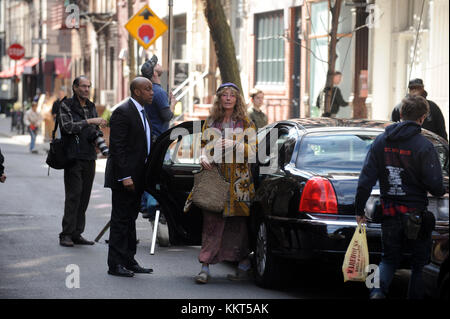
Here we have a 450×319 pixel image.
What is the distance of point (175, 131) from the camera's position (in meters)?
10.1

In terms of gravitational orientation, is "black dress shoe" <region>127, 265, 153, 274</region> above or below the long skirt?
below

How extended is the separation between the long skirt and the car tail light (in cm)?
112

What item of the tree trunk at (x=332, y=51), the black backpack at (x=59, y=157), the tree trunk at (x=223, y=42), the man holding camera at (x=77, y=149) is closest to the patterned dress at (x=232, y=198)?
the man holding camera at (x=77, y=149)

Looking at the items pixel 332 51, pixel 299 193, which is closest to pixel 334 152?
pixel 299 193

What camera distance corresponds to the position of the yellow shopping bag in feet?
25.4

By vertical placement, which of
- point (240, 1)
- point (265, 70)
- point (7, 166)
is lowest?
point (7, 166)

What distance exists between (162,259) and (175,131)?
1.53 meters

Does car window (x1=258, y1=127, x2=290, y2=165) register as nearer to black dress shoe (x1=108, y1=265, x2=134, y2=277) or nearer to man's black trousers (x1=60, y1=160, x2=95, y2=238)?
black dress shoe (x1=108, y1=265, x2=134, y2=277)

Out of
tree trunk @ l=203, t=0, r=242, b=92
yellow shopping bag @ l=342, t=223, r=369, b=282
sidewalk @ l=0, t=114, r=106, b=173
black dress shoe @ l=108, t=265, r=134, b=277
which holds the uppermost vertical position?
tree trunk @ l=203, t=0, r=242, b=92

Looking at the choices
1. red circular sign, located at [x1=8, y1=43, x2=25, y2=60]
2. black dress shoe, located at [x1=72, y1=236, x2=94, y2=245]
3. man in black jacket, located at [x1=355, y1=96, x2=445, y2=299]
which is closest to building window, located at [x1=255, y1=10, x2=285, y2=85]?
black dress shoe, located at [x1=72, y1=236, x2=94, y2=245]

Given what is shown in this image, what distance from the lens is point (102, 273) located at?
385 inches
